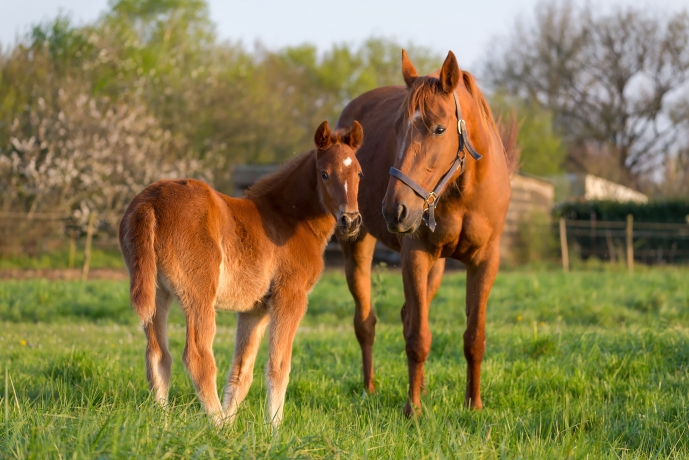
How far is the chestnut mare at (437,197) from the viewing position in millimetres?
4449

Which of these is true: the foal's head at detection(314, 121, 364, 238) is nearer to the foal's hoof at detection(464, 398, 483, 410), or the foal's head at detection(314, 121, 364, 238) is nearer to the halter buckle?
the halter buckle

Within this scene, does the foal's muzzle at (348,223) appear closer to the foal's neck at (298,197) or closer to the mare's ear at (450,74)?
the foal's neck at (298,197)

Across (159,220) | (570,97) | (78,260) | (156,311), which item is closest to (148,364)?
(156,311)

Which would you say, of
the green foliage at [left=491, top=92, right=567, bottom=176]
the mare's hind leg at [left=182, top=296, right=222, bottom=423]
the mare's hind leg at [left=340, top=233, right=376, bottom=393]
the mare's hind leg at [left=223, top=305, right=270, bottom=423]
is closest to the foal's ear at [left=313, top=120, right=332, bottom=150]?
the mare's hind leg at [left=223, top=305, right=270, bottom=423]

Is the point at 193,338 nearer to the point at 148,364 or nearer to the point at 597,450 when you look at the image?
the point at 148,364

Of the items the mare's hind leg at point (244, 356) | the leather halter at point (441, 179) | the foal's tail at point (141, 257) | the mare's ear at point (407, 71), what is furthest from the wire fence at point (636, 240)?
the foal's tail at point (141, 257)

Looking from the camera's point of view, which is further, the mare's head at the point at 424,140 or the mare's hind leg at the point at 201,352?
the mare's head at the point at 424,140

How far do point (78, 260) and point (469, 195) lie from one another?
15.1m

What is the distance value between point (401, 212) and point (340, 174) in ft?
1.62

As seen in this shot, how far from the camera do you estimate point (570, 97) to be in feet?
115

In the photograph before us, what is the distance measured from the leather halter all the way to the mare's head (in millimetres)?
24

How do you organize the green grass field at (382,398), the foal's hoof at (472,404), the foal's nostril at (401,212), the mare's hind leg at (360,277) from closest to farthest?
1. the green grass field at (382,398)
2. the foal's nostril at (401,212)
3. the foal's hoof at (472,404)
4. the mare's hind leg at (360,277)

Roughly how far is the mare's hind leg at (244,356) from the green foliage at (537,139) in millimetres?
31435

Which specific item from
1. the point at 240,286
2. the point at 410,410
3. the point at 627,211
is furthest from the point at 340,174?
the point at 627,211
